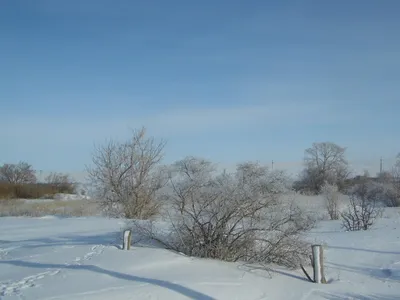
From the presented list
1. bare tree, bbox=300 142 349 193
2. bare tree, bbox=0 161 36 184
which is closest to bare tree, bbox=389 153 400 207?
bare tree, bbox=300 142 349 193

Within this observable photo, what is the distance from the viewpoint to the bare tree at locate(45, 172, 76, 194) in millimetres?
59500

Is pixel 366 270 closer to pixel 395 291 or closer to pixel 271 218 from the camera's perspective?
pixel 395 291

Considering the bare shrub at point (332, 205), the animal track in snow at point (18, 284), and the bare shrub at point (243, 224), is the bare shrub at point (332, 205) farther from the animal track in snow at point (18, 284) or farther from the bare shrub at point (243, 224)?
the animal track in snow at point (18, 284)

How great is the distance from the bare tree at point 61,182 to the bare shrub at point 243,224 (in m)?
50.6

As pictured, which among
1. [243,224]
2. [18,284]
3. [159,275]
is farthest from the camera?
[243,224]

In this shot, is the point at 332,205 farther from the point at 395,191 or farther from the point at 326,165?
the point at 326,165

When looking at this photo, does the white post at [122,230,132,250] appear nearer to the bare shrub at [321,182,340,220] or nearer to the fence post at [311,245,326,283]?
the fence post at [311,245,326,283]

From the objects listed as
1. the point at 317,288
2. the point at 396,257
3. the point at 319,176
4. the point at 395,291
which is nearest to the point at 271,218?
the point at 317,288

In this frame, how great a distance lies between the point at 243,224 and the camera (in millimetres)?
11773

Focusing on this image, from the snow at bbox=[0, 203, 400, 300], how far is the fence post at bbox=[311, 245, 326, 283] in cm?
28

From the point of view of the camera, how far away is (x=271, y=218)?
11.7m

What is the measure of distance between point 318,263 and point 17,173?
67318 mm

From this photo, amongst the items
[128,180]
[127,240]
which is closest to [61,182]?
[128,180]

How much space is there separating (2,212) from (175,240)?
20.4m
